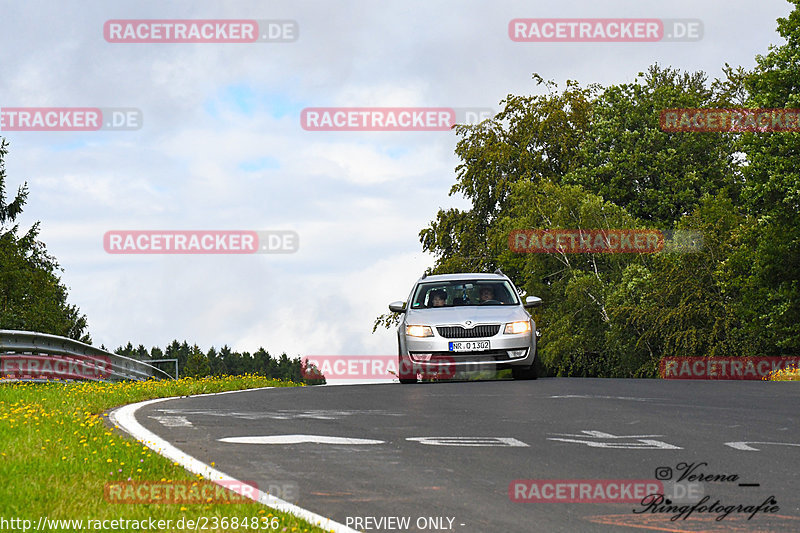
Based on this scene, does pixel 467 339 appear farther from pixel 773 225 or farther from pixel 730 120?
pixel 730 120

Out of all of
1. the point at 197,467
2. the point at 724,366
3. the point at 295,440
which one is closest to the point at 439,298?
the point at 295,440

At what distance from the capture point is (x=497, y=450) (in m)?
8.61

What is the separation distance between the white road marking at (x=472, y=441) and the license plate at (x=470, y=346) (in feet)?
26.9

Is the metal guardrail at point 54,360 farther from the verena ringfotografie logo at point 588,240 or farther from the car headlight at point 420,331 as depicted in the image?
the verena ringfotografie logo at point 588,240

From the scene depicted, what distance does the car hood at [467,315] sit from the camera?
17.8 meters

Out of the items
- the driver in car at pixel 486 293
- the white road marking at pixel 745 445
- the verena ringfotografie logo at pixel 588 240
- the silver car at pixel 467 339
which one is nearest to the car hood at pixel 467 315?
the silver car at pixel 467 339

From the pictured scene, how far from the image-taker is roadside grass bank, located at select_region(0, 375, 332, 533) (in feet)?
19.3

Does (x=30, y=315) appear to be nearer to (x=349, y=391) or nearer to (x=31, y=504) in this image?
(x=349, y=391)

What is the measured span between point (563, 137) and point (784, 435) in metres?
41.2

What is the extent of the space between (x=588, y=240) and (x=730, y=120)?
298 inches

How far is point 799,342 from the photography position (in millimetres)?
35125

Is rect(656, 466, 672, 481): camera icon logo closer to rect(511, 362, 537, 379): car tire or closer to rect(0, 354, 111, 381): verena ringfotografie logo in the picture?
rect(511, 362, 537, 379): car tire

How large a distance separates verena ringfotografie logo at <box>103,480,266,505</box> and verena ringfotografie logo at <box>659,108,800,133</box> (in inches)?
1228

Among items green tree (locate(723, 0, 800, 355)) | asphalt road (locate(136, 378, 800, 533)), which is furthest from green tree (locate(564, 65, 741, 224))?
asphalt road (locate(136, 378, 800, 533))
